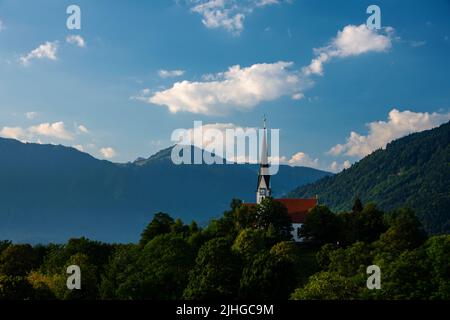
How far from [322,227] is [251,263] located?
145 feet

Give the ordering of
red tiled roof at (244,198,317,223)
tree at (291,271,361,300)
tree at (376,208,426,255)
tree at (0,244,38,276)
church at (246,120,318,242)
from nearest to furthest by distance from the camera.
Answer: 1. tree at (291,271,361,300)
2. tree at (376,208,426,255)
3. tree at (0,244,38,276)
4. red tiled roof at (244,198,317,223)
5. church at (246,120,318,242)

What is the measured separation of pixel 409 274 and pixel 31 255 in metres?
70.9

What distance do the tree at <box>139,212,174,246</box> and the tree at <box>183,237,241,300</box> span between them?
3217 cm

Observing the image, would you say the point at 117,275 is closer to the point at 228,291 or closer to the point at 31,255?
the point at 228,291

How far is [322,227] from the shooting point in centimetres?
10588

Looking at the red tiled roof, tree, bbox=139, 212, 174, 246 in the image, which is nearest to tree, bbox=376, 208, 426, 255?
the red tiled roof

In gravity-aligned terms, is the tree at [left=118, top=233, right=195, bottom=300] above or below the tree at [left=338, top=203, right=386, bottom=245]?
below

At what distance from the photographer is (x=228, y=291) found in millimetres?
62406

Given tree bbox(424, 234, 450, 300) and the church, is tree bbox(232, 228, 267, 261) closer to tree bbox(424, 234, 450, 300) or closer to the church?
tree bbox(424, 234, 450, 300)

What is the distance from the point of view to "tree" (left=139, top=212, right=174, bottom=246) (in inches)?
3869

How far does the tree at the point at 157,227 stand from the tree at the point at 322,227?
2662 cm

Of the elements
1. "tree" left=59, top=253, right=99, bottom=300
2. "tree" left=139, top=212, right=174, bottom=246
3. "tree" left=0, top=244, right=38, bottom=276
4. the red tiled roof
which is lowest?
"tree" left=59, top=253, right=99, bottom=300
